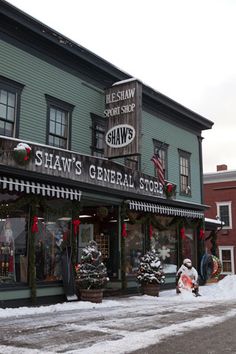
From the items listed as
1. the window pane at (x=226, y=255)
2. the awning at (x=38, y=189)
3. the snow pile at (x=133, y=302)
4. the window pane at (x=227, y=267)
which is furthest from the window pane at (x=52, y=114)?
the window pane at (x=227, y=267)

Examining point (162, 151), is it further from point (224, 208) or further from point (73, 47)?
point (224, 208)

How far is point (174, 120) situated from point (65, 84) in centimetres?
850

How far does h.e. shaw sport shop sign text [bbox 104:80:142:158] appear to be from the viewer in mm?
15727

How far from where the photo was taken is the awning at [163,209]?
16.8m

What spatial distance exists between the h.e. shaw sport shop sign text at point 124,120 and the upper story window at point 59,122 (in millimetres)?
1482

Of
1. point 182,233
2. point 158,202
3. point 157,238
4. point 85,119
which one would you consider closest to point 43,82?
point 85,119

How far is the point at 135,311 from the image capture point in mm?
11375

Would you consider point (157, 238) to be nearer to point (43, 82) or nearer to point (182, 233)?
point (182, 233)

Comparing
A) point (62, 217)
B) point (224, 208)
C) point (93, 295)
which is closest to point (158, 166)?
point (62, 217)

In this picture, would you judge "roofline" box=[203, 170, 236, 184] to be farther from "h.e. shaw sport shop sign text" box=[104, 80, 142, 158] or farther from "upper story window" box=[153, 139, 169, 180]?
"h.e. shaw sport shop sign text" box=[104, 80, 142, 158]

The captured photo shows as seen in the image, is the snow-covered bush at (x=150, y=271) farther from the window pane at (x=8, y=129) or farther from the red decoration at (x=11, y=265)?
the window pane at (x=8, y=129)

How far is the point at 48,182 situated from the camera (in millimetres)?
13016

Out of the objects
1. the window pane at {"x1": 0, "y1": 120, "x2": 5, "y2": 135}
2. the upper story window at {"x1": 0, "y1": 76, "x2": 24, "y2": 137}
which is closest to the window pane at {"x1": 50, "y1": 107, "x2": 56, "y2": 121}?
the upper story window at {"x1": 0, "y1": 76, "x2": 24, "y2": 137}

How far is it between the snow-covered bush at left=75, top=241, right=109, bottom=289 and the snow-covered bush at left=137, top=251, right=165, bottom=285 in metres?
2.63
